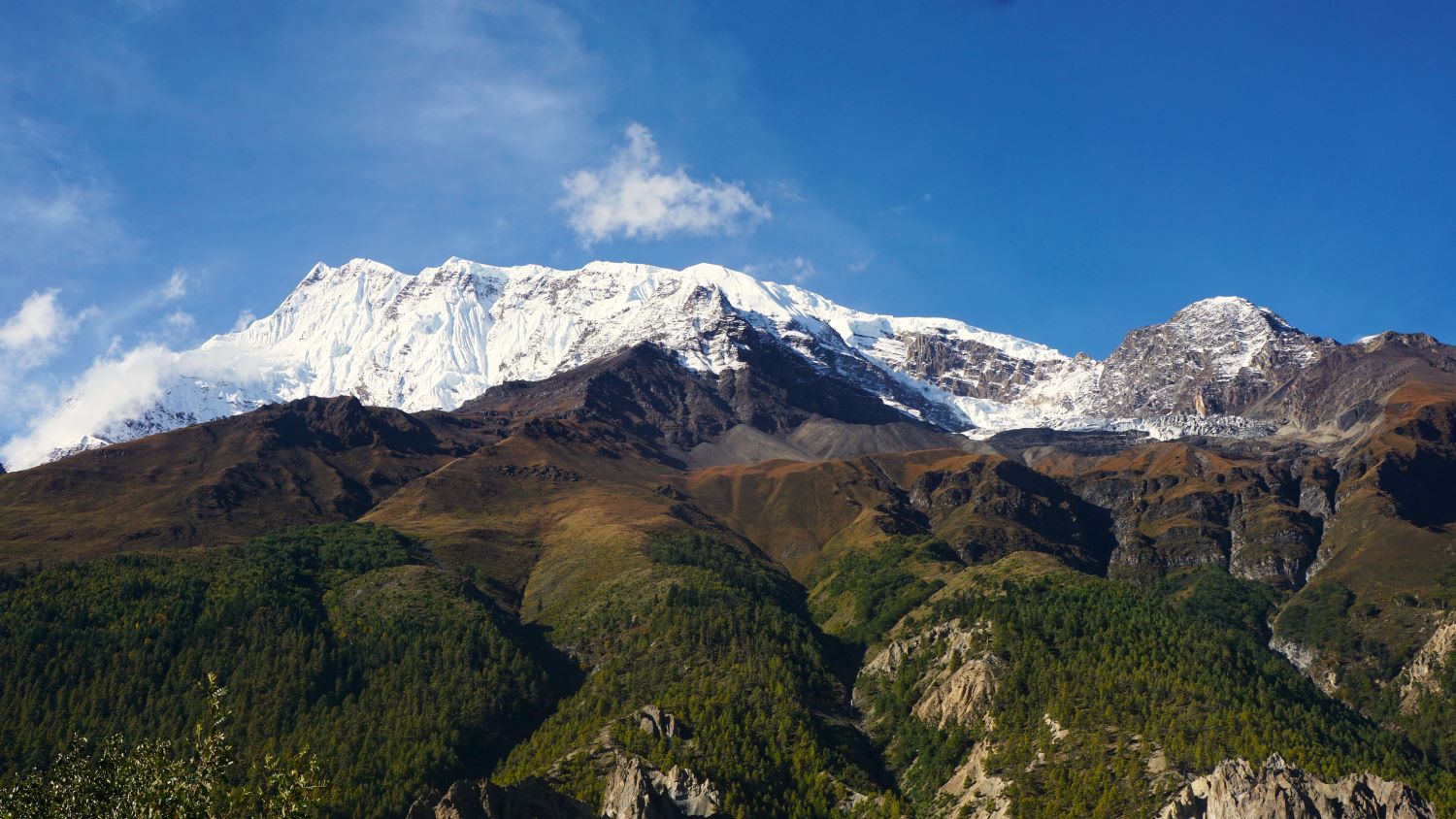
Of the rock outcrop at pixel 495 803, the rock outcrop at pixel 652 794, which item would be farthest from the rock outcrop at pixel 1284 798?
the rock outcrop at pixel 495 803

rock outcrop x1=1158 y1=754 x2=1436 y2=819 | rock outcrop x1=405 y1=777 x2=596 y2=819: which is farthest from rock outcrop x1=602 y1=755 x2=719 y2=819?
rock outcrop x1=1158 y1=754 x2=1436 y2=819

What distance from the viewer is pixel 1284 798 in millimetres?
159750

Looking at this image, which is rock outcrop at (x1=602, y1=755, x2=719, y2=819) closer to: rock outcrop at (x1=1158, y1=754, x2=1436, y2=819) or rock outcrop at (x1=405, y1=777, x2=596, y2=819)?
rock outcrop at (x1=405, y1=777, x2=596, y2=819)

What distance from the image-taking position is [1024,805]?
593ft

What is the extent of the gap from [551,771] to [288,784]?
144971 millimetres

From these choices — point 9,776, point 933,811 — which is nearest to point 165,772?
point 933,811

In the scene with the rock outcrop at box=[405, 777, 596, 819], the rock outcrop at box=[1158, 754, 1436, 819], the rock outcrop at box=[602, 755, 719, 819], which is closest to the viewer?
the rock outcrop at box=[405, 777, 596, 819]

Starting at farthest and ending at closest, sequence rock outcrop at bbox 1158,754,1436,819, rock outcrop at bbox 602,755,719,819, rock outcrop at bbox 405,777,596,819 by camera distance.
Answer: rock outcrop at bbox 602,755,719,819, rock outcrop at bbox 1158,754,1436,819, rock outcrop at bbox 405,777,596,819

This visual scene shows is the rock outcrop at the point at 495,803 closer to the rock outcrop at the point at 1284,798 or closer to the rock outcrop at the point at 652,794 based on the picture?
the rock outcrop at the point at 652,794

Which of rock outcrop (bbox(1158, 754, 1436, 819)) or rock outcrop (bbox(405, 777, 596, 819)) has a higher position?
Result: rock outcrop (bbox(1158, 754, 1436, 819))

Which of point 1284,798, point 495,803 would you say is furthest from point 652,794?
point 1284,798

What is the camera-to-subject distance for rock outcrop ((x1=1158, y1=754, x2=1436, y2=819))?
159375 mm

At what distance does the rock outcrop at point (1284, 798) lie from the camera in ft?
523

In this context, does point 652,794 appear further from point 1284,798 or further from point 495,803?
point 1284,798
